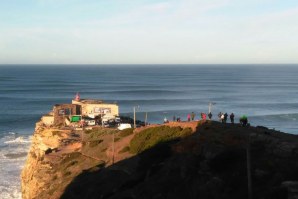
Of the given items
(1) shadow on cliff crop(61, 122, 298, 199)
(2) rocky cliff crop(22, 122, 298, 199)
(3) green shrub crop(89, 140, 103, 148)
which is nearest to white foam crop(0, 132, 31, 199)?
(2) rocky cliff crop(22, 122, 298, 199)

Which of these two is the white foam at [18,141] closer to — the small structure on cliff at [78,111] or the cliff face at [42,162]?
the small structure on cliff at [78,111]

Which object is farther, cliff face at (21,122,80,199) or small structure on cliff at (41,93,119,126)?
small structure on cliff at (41,93,119,126)

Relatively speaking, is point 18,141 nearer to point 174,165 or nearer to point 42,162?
point 42,162

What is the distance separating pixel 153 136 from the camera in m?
37.7

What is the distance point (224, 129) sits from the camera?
111 ft

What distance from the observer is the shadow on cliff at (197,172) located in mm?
23922

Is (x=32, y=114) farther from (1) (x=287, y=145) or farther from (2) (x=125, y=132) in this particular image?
(1) (x=287, y=145)

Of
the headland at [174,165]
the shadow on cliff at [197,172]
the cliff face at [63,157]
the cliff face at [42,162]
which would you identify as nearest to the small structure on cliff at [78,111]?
the cliff face at [42,162]

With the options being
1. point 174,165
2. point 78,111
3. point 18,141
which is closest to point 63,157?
point 174,165

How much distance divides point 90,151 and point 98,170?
725cm

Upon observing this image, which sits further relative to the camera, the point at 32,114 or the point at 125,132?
the point at 32,114

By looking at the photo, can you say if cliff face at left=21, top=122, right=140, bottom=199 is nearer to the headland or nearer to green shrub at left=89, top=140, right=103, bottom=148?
green shrub at left=89, top=140, right=103, bottom=148

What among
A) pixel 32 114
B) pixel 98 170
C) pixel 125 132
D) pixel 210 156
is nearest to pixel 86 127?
pixel 125 132

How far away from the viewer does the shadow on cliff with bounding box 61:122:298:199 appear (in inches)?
942
